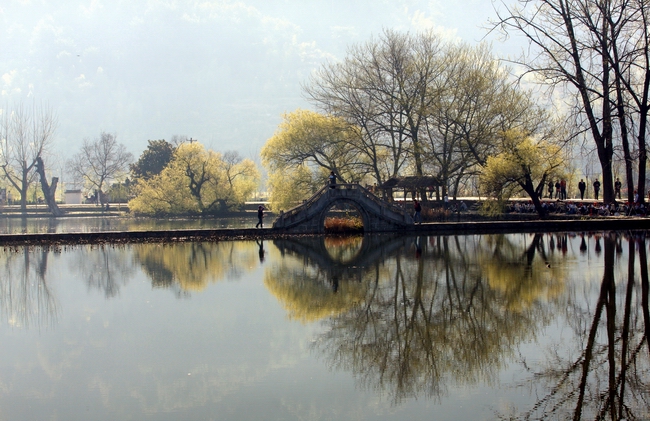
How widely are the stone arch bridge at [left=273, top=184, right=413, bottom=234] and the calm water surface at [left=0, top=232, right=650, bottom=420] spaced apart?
48.0ft

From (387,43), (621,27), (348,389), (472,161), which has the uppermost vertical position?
(387,43)

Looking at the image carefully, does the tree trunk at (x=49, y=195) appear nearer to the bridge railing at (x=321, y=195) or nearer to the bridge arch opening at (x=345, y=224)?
the bridge railing at (x=321, y=195)

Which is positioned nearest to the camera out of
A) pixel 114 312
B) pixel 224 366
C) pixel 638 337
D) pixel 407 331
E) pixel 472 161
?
pixel 224 366

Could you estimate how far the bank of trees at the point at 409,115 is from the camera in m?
55.0

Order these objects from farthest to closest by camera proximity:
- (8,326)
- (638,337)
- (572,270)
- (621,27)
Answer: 1. (621,27)
2. (572,270)
3. (8,326)
4. (638,337)

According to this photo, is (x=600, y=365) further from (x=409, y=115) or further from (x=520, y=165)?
(x=409, y=115)

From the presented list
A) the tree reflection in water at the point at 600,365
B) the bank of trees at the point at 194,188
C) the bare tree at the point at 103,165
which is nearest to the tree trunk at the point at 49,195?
the bare tree at the point at 103,165

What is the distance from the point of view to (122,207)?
10644cm

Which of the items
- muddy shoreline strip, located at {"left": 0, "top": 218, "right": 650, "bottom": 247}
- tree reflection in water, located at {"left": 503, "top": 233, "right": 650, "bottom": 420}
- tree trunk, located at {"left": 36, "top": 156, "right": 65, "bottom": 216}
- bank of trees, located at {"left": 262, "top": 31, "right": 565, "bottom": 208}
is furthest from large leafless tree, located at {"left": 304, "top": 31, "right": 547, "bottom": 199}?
tree trunk, located at {"left": 36, "top": 156, "right": 65, "bottom": 216}

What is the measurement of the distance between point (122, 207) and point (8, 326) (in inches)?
3523

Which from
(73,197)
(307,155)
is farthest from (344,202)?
(73,197)

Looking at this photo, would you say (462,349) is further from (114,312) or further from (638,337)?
(114,312)

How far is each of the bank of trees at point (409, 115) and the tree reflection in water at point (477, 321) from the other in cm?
2499

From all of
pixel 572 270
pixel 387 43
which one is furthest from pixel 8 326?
pixel 387 43
